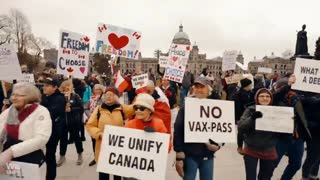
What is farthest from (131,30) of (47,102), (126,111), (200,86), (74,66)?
(200,86)

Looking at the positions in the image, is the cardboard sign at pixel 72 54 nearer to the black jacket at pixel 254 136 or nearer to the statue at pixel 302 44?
the black jacket at pixel 254 136

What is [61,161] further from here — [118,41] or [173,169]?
[118,41]

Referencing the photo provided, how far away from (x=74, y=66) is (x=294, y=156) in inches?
173

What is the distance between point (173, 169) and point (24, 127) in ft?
13.7

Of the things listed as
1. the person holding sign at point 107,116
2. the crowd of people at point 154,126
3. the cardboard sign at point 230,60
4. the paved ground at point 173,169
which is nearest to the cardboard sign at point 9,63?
the crowd of people at point 154,126

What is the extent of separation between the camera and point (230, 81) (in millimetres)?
12953

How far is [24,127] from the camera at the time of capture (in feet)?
12.4

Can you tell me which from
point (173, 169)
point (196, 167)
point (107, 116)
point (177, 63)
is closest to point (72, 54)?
point (173, 169)

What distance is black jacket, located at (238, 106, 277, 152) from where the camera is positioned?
5054 mm

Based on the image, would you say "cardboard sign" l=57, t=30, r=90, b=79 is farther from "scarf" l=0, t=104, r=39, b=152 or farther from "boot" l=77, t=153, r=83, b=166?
"scarf" l=0, t=104, r=39, b=152

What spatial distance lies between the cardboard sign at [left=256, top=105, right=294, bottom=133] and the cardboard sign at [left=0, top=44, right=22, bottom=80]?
13.9 feet

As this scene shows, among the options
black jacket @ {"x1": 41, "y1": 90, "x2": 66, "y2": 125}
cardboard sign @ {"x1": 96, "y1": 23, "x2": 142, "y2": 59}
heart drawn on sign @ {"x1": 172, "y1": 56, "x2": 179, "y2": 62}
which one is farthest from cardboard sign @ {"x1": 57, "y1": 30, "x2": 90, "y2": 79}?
heart drawn on sign @ {"x1": 172, "y1": 56, "x2": 179, "y2": 62}

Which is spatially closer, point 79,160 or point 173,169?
point 173,169

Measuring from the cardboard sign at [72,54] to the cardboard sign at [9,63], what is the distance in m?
0.83
